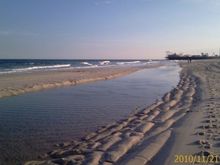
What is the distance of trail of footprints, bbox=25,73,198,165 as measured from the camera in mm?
7309

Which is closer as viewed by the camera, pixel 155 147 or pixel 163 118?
pixel 155 147

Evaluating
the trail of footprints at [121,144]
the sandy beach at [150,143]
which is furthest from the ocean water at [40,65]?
the sandy beach at [150,143]

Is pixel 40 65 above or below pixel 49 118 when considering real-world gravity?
above

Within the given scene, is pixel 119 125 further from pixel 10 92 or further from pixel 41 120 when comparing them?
pixel 10 92

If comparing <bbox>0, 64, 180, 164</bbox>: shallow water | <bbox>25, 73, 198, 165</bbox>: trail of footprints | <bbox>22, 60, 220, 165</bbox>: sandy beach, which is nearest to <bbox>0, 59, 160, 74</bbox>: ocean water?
<bbox>0, 64, 180, 164</bbox>: shallow water

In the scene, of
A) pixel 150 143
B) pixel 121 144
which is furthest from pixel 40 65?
pixel 150 143

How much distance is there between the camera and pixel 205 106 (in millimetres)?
13930

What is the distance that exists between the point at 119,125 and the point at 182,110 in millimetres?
3872

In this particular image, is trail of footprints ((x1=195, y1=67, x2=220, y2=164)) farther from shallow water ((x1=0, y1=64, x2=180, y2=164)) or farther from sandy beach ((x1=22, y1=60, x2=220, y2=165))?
shallow water ((x1=0, y1=64, x2=180, y2=164))

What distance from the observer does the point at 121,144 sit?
845 cm

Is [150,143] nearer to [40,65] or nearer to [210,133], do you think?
[210,133]

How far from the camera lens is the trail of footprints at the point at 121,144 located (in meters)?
7.31

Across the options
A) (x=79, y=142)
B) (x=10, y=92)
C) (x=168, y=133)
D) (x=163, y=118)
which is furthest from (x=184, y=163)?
(x=10, y=92)

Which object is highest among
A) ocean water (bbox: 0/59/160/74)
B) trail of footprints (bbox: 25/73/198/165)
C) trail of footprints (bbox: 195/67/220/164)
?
ocean water (bbox: 0/59/160/74)
